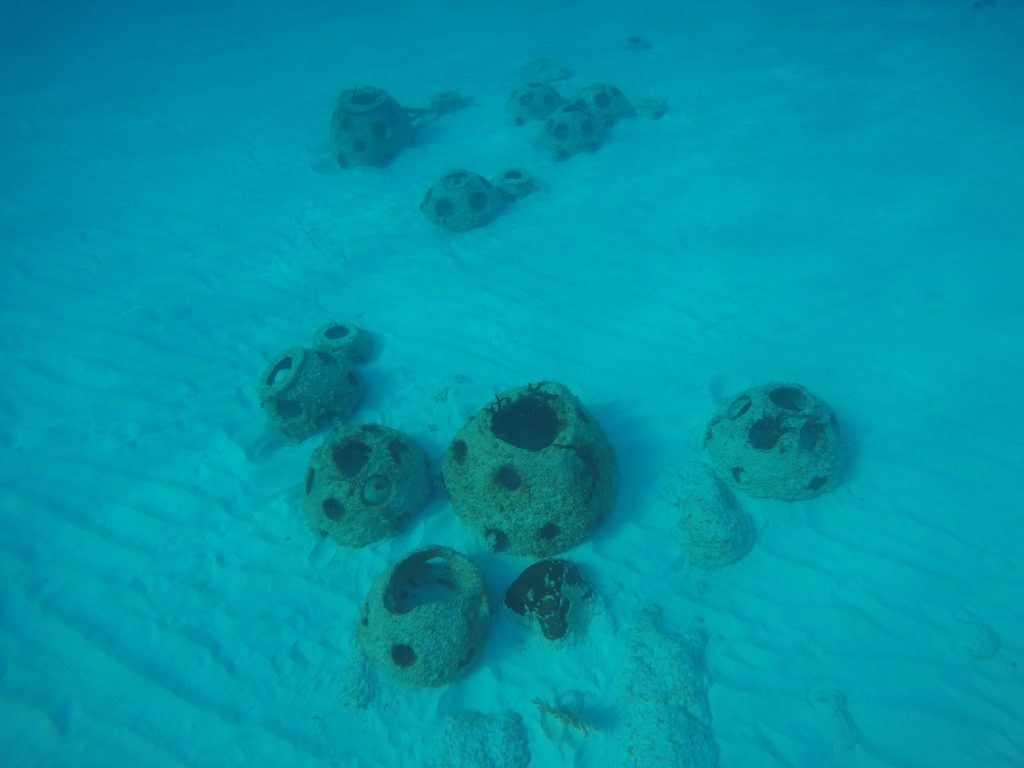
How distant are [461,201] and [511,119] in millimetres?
4406

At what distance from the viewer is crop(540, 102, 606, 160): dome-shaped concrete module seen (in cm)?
970

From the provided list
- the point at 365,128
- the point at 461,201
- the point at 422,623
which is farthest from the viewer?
the point at 365,128

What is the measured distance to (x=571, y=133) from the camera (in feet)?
31.8

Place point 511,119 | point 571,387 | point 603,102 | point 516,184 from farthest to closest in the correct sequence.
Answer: point 511,119, point 603,102, point 516,184, point 571,387

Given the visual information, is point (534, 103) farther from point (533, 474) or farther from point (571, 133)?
point (533, 474)

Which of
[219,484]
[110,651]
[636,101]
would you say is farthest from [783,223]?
[110,651]

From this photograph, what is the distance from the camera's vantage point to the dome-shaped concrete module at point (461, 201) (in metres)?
8.12

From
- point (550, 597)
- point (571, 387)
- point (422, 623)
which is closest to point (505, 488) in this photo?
point (550, 597)

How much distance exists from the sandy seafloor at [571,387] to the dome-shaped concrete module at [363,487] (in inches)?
11.1

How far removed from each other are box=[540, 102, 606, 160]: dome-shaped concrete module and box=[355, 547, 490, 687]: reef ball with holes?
8.41 meters

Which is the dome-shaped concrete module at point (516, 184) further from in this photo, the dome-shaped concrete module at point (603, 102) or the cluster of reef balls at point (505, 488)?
the cluster of reef balls at point (505, 488)

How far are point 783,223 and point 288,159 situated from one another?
33.3ft

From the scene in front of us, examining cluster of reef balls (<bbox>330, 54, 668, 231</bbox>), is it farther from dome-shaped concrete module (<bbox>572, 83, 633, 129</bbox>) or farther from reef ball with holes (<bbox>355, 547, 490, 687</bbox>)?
reef ball with holes (<bbox>355, 547, 490, 687</bbox>)

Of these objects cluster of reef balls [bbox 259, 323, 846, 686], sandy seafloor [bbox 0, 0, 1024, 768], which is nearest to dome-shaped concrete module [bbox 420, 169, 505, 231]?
sandy seafloor [bbox 0, 0, 1024, 768]
